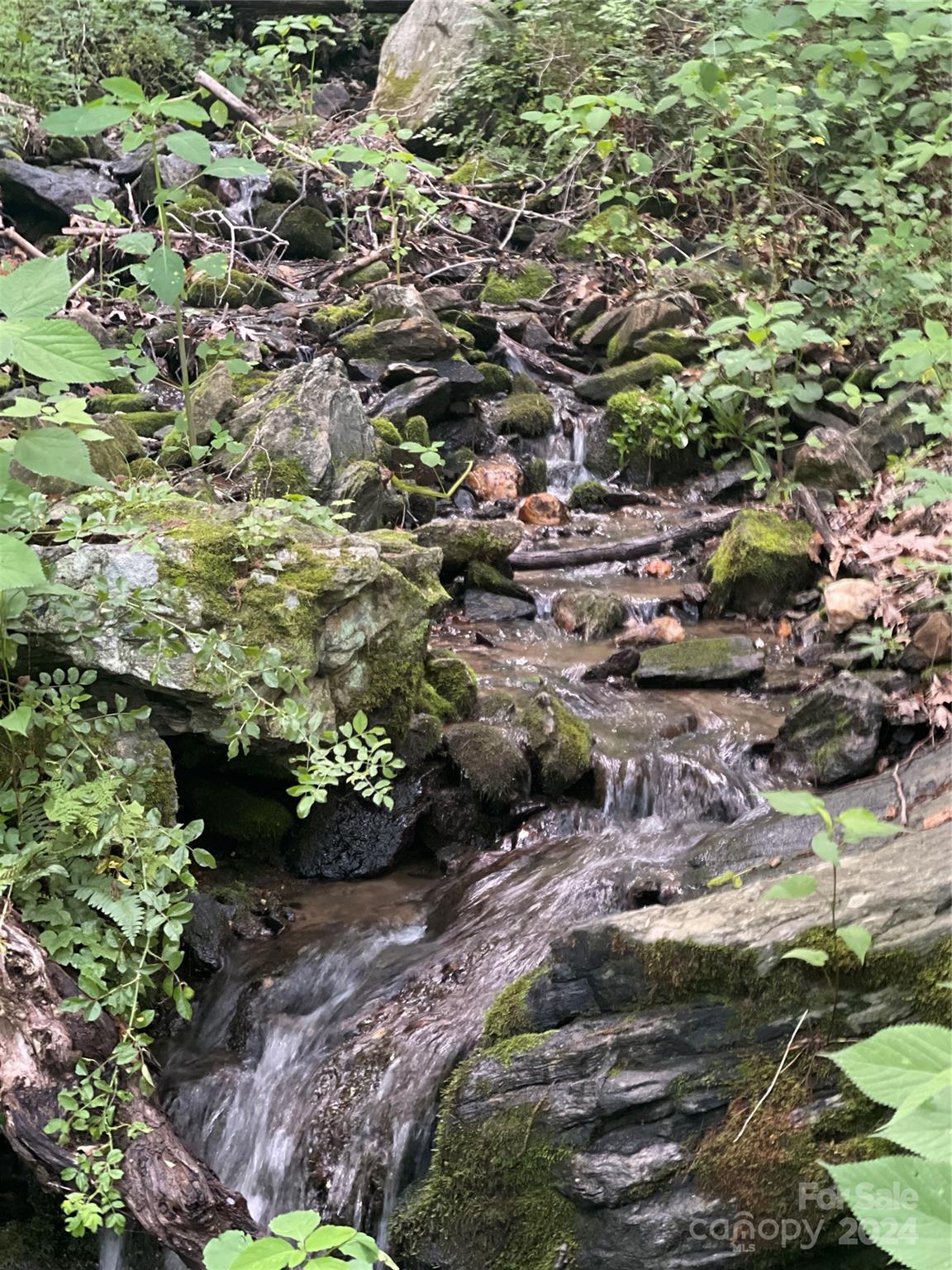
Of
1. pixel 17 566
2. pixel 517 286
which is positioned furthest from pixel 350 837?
pixel 517 286

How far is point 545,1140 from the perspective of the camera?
2.65 metres

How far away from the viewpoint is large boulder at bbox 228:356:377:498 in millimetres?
5809

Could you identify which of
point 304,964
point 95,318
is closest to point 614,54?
point 95,318

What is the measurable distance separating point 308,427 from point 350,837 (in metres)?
2.59

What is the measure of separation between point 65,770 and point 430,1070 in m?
1.39

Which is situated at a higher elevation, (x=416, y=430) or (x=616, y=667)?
(x=416, y=430)

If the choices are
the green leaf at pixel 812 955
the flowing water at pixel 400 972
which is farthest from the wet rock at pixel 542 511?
the green leaf at pixel 812 955

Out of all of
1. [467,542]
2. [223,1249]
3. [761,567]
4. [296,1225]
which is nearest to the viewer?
[296,1225]

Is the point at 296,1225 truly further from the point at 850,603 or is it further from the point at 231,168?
the point at 850,603

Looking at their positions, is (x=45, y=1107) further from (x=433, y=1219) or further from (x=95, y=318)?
(x=95, y=318)

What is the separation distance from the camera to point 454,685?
502 cm

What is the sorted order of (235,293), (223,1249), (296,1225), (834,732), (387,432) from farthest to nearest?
1. (235,293)
2. (387,432)
3. (834,732)
4. (223,1249)
5. (296,1225)

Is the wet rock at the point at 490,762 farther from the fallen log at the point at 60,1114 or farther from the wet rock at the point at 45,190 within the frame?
the wet rock at the point at 45,190

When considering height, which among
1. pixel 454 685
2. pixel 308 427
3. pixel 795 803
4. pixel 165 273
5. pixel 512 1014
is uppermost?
pixel 165 273
